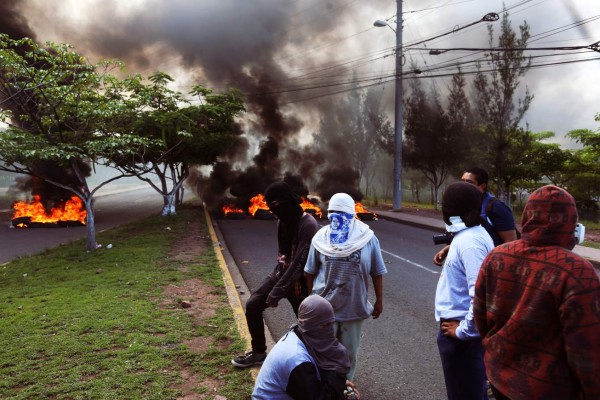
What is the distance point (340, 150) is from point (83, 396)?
22462mm

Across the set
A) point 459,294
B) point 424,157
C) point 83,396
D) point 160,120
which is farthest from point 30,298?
point 424,157

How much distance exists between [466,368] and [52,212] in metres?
17.7

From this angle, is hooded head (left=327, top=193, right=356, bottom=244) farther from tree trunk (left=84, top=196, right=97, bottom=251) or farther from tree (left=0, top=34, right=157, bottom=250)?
tree trunk (left=84, top=196, right=97, bottom=251)

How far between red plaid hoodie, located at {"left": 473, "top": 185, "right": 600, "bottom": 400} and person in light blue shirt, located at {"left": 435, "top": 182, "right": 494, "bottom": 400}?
46 cm

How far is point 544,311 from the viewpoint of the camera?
1517 mm

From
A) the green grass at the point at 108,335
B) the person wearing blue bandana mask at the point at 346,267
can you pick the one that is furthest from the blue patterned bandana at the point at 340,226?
the green grass at the point at 108,335

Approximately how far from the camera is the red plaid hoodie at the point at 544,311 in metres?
1.43

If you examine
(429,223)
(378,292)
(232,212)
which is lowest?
(429,223)

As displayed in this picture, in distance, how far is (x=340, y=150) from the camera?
24.8 metres

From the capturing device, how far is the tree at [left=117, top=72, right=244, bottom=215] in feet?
40.5

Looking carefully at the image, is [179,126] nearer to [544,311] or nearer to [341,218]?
[341,218]

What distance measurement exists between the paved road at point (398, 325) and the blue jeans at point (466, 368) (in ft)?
3.80

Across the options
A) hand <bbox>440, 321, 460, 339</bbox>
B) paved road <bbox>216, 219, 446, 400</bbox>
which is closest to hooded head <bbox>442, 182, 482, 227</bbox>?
hand <bbox>440, 321, 460, 339</bbox>

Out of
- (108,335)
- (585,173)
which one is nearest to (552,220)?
(108,335)
